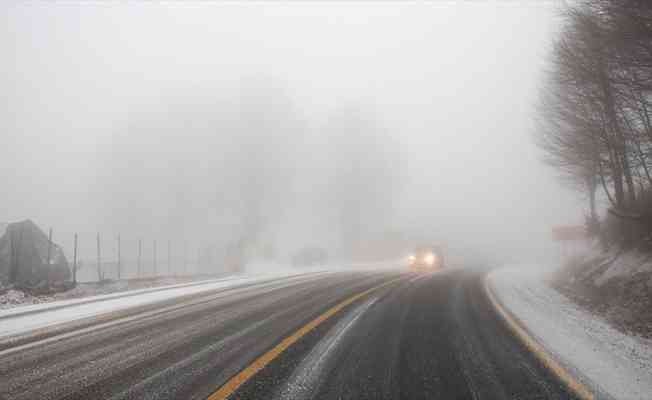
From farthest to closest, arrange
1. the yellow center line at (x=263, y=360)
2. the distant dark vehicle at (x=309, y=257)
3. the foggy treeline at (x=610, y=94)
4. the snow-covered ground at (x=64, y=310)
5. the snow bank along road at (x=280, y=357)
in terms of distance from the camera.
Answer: the distant dark vehicle at (x=309, y=257)
the foggy treeline at (x=610, y=94)
the snow-covered ground at (x=64, y=310)
the snow bank along road at (x=280, y=357)
the yellow center line at (x=263, y=360)

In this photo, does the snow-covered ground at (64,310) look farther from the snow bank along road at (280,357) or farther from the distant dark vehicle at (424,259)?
the distant dark vehicle at (424,259)

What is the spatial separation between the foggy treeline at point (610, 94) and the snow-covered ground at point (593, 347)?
4.10 metres

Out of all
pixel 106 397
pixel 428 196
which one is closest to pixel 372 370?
pixel 106 397

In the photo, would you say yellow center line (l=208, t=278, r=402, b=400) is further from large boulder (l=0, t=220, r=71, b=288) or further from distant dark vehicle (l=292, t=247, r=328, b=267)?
distant dark vehicle (l=292, t=247, r=328, b=267)

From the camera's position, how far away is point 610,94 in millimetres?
7734

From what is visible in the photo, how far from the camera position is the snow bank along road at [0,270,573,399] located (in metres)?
3.03

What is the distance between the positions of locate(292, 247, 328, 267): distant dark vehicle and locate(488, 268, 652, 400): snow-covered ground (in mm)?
20301

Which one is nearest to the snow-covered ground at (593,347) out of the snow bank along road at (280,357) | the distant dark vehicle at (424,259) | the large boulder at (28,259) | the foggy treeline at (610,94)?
the snow bank along road at (280,357)

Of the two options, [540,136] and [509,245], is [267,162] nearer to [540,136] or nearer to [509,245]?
[540,136]

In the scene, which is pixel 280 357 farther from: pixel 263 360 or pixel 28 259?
pixel 28 259

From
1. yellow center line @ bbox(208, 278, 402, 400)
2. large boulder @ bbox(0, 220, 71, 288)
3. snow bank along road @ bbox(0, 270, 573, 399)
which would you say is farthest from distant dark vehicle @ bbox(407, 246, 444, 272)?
large boulder @ bbox(0, 220, 71, 288)

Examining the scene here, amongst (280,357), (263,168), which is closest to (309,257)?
(263,168)

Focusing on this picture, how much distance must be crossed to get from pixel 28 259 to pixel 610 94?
62.3ft

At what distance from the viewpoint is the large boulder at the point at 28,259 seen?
35.1 feet
